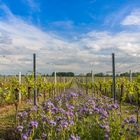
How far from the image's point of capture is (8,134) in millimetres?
7324

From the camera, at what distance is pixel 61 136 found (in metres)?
5.55

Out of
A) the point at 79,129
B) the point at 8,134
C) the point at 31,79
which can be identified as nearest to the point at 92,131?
the point at 79,129

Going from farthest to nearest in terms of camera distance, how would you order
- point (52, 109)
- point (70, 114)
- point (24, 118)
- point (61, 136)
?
1. point (24, 118)
2. point (52, 109)
3. point (70, 114)
4. point (61, 136)

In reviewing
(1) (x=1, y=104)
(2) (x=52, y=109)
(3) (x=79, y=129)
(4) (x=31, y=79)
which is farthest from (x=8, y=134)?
(1) (x=1, y=104)

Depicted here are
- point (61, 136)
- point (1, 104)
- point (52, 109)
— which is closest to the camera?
point (61, 136)

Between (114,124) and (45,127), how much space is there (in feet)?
4.31

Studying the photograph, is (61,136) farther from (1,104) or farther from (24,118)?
(1,104)

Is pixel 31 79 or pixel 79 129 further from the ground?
pixel 31 79

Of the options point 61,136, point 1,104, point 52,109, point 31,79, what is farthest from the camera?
point 1,104

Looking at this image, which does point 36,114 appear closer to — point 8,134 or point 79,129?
point 8,134

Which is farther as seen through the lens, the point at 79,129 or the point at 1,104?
the point at 1,104

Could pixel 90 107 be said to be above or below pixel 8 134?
above

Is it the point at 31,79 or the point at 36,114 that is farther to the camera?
the point at 31,79

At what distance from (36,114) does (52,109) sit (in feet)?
3.39
